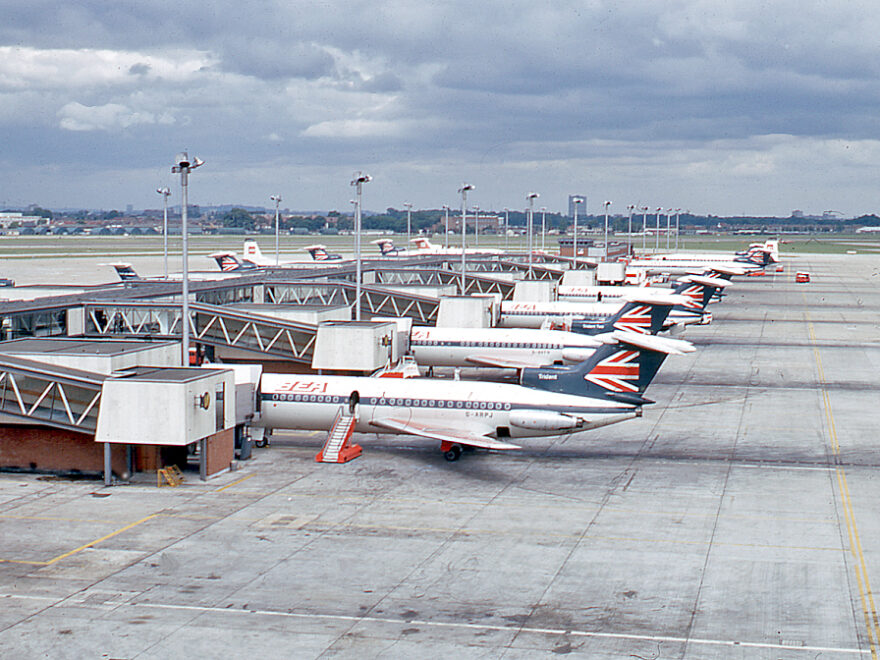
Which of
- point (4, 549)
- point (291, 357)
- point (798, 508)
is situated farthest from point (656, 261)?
point (4, 549)

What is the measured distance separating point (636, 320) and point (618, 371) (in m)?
28.1

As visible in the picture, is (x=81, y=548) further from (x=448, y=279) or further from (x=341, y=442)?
(x=448, y=279)

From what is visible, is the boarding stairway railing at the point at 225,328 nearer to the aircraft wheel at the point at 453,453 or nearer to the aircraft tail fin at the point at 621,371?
the aircraft wheel at the point at 453,453

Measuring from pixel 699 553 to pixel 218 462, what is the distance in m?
21.5

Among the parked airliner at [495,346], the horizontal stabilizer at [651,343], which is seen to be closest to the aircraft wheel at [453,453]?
the horizontal stabilizer at [651,343]

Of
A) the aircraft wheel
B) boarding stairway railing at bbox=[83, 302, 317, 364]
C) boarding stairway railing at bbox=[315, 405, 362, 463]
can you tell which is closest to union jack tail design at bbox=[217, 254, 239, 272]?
boarding stairway railing at bbox=[83, 302, 317, 364]

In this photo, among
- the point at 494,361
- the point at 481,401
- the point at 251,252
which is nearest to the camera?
the point at 481,401

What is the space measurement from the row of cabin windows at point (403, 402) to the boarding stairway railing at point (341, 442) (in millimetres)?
785

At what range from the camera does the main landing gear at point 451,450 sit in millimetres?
47062

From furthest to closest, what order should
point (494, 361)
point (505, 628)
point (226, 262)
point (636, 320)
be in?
point (226, 262)
point (636, 320)
point (494, 361)
point (505, 628)

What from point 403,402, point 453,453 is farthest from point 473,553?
point 403,402

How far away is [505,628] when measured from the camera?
1045 inches

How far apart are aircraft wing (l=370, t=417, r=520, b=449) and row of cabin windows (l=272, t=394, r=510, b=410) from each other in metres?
0.85

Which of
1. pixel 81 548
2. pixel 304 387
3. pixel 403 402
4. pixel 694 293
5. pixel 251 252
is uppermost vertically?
pixel 251 252
